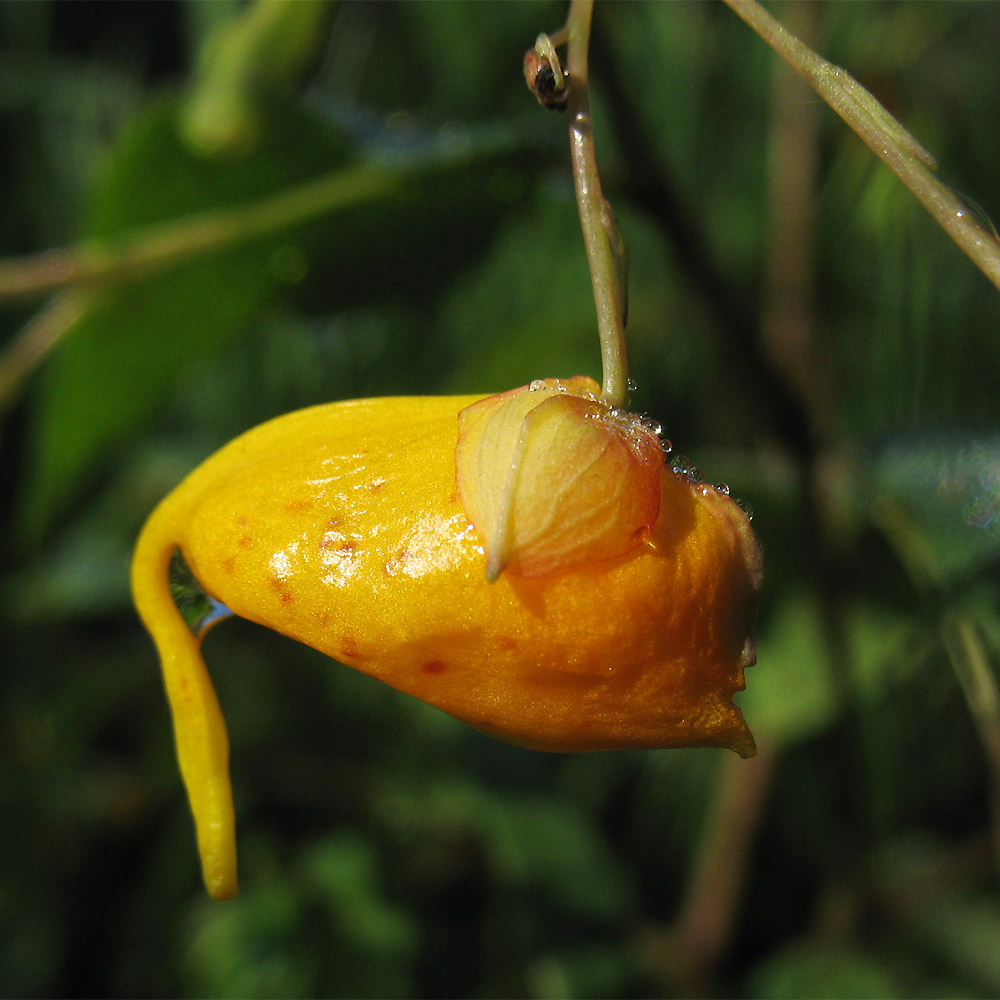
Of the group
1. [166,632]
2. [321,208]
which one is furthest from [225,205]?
[166,632]

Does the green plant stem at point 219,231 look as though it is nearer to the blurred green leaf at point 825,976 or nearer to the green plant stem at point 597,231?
the green plant stem at point 597,231

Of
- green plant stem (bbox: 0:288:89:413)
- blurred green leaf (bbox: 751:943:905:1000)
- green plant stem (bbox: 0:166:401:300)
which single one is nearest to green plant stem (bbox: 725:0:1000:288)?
green plant stem (bbox: 0:166:401:300)

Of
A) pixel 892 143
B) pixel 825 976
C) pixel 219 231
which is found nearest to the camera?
pixel 892 143

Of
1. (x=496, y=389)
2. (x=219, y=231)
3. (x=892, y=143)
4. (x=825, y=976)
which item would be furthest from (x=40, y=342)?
(x=825, y=976)

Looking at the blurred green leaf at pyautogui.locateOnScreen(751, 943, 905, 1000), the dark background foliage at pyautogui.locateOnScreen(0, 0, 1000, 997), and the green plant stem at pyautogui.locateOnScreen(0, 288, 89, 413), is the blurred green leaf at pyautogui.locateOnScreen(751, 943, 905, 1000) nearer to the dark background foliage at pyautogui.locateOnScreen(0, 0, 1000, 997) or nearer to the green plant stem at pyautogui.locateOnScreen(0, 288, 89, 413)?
the dark background foliage at pyautogui.locateOnScreen(0, 0, 1000, 997)

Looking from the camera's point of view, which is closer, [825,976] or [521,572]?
[521,572]

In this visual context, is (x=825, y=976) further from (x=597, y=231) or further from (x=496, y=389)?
(x=597, y=231)
